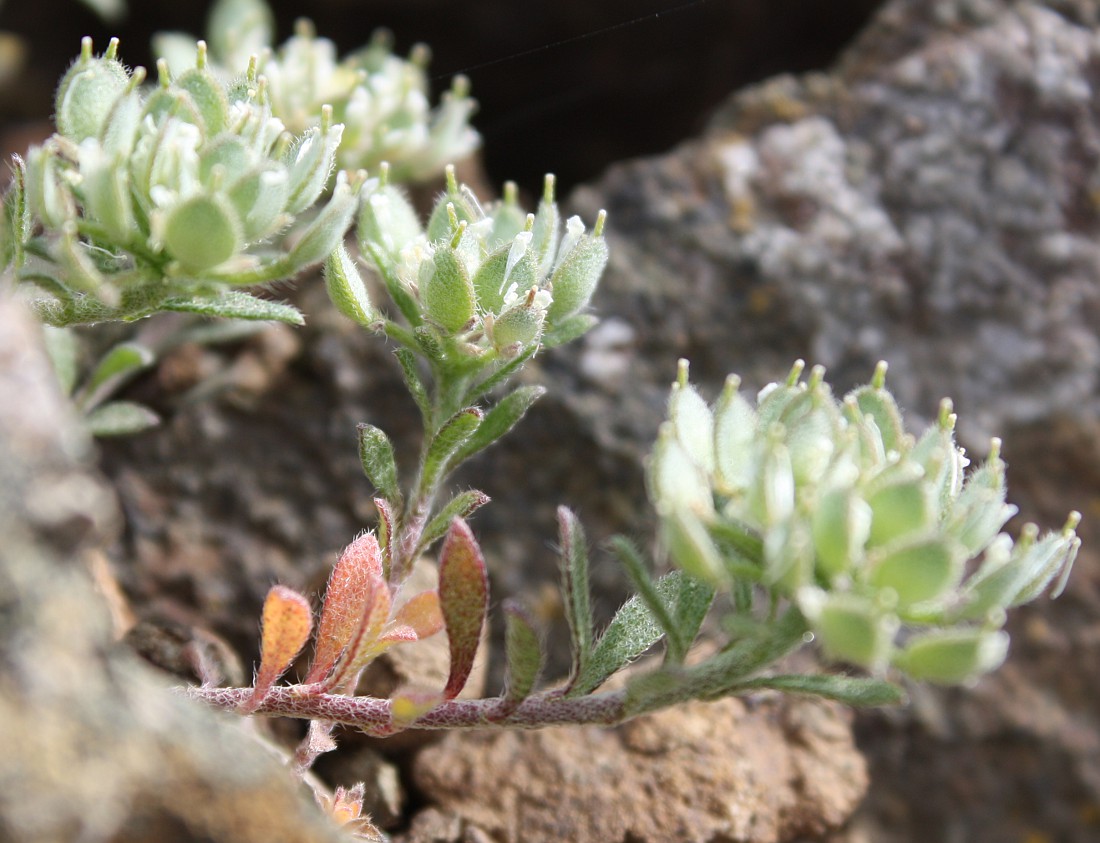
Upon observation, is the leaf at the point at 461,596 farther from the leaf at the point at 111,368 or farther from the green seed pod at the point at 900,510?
the leaf at the point at 111,368

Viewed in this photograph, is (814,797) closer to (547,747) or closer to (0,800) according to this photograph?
(547,747)

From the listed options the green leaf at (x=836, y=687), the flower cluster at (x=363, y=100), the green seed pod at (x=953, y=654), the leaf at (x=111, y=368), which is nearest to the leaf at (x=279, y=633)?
the green leaf at (x=836, y=687)

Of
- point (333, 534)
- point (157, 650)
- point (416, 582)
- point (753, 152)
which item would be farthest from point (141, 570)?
point (753, 152)

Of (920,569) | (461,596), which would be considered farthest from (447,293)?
(920,569)

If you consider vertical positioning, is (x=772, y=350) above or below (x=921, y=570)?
below

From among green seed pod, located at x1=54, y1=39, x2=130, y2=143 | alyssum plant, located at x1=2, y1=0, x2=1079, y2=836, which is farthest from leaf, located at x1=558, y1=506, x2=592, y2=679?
green seed pod, located at x1=54, y1=39, x2=130, y2=143

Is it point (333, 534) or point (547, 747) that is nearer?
point (547, 747)

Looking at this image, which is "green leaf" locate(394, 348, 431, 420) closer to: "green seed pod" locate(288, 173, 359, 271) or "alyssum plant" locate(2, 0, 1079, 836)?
"alyssum plant" locate(2, 0, 1079, 836)
